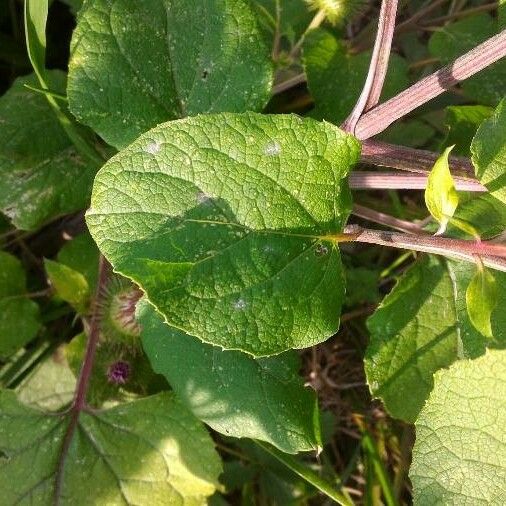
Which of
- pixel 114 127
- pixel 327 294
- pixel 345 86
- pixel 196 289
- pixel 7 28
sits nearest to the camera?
pixel 196 289

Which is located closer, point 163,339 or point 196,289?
point 196,289

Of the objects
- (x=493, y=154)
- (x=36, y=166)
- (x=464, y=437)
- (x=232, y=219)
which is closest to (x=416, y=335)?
(x=464, y=437)

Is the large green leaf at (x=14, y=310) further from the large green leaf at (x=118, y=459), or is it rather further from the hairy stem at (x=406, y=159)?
the hairy stem at (x=406, y=159)

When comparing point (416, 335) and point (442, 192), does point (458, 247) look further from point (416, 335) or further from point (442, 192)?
point (416, 335)

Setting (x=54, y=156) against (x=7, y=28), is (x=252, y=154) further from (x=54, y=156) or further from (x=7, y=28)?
(x=7, y=28)

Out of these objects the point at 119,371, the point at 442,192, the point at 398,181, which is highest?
the point at 442,192

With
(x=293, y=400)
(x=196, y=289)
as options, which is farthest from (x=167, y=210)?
(x=293, y=400)
